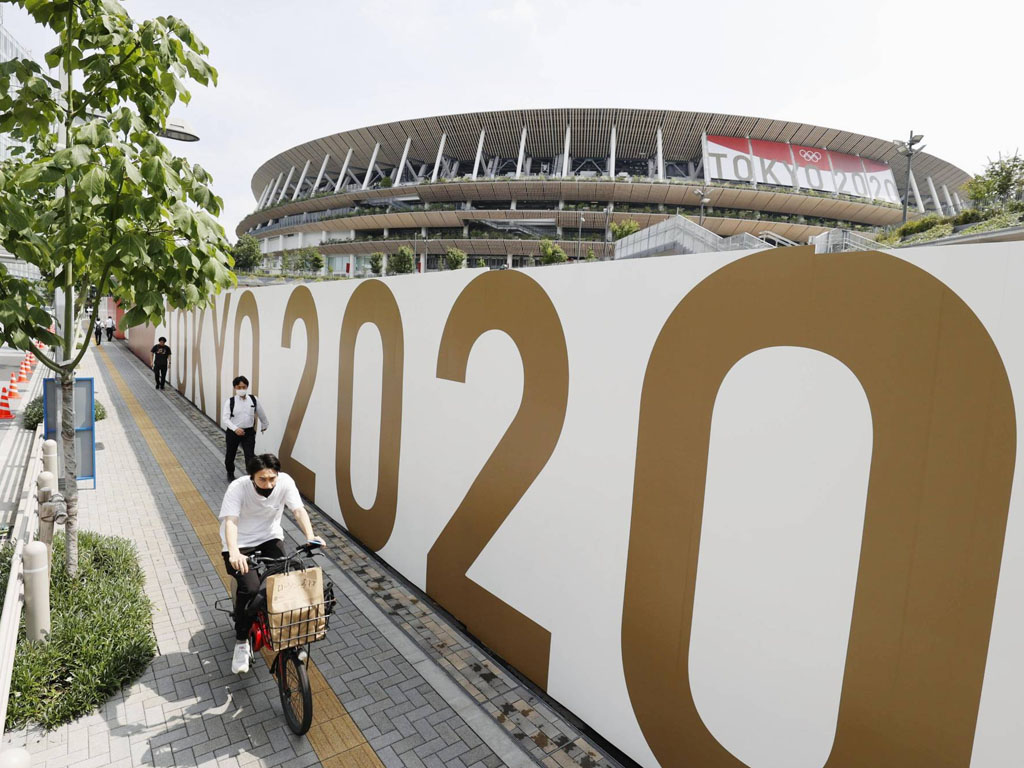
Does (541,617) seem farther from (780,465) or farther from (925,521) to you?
(925,521)

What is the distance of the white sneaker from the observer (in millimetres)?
4445

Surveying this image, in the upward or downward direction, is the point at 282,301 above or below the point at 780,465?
above

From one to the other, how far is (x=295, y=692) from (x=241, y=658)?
2.18 ft

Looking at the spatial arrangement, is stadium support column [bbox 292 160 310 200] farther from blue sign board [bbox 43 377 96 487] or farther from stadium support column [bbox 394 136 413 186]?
blue sign board [bbox 43 377 96 487]

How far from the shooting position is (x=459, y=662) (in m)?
5.08

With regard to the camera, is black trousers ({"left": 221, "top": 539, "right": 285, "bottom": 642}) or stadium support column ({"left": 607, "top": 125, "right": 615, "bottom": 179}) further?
stadium support column ({"left": 607, "top": 125, "right": 615, "bottom": 179})

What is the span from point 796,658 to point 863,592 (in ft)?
1.81

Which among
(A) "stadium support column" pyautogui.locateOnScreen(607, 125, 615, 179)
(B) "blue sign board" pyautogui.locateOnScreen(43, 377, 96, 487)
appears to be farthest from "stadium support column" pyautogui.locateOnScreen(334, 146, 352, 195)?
(B) "blue sign board" pyautogui.locateOnScreen(43, 377, 96, 487)

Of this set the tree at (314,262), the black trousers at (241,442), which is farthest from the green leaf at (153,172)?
the tree at (314,262)

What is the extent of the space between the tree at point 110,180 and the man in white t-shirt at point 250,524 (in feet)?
4.90

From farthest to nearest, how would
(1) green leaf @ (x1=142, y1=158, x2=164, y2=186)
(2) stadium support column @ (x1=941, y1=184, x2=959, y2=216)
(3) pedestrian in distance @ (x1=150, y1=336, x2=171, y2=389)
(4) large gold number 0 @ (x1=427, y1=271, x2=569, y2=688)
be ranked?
(2) stadium support column @ (x1=941, y1=184, x2=959, y2=216), (3) pedestrian in distance @ (x1=150, y1=336, x2=171, y2=389), (4) large gold number 0 @ (x1=427, y1=271, x2=569, y2=688), (1) green leaf @ (x1=142, y1=158, x2=164, y2=186)

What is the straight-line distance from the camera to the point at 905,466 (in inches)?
107

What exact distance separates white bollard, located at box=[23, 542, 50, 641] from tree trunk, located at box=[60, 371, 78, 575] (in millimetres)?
896

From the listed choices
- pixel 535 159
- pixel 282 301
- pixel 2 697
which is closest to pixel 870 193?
pixel 535 159
